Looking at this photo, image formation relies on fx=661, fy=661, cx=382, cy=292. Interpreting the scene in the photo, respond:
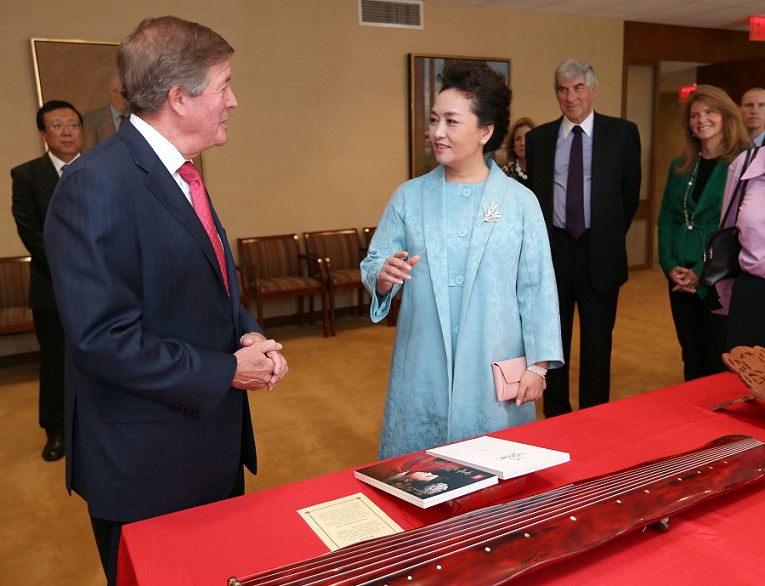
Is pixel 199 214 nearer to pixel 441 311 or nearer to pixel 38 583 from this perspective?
pixel 441 311

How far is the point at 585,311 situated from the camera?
3.60 metres

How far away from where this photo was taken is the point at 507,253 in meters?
2.05

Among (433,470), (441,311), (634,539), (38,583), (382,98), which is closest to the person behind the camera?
(634,539)

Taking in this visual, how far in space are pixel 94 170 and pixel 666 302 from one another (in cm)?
684

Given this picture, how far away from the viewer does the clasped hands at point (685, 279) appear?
356 cm

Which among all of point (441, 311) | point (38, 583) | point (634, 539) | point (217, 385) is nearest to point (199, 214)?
point (217, 385)

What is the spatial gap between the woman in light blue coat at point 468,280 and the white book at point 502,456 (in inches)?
20.5

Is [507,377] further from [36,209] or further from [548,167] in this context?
[36,209]

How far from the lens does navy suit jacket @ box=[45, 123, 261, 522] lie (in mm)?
1367

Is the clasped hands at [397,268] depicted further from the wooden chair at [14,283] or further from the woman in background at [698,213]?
the wooden chair at [14,283]

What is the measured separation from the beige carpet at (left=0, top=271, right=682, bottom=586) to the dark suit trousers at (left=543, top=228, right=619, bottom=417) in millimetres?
769

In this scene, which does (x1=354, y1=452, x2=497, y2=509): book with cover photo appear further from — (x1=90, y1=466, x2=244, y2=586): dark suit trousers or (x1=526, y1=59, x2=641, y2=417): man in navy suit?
(x1=526, y1=59, x2=641, y2=417): man in navy suit

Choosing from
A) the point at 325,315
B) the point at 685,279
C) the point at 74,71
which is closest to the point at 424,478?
the point at 685,279

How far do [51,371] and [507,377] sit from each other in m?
2.91
